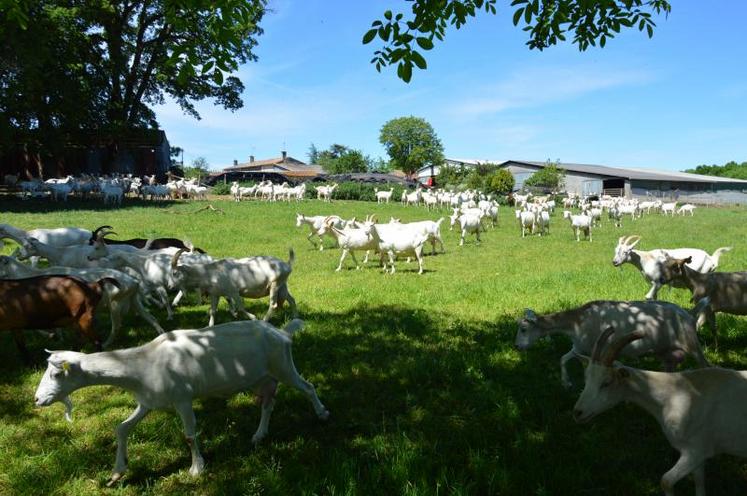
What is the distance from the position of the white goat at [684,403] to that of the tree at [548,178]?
181ft

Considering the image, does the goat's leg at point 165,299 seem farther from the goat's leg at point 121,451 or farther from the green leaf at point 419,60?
the green leaf at point 419,60

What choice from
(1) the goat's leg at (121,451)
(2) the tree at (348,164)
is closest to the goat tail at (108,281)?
(1) the goat's leg at (121,451)

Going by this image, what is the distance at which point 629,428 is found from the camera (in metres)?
4.56

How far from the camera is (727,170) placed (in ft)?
360

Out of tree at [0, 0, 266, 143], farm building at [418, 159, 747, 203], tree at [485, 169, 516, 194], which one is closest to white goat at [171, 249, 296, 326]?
tree at [0, 0, 266, 143]

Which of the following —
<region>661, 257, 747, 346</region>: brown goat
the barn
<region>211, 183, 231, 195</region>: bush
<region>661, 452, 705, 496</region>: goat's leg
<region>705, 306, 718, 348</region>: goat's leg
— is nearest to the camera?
<region>661, 452, 705, 496</region>: goat's leg

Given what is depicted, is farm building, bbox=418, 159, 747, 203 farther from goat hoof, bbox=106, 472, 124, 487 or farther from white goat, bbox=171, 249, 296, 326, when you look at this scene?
goat hoof, bbox=106, 472, 124, 487

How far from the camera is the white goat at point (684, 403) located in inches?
134

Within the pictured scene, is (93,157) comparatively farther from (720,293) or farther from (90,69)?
(720,293)

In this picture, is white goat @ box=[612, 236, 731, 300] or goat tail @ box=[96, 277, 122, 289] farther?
white goat @ box=[612, 236, 731, 300]

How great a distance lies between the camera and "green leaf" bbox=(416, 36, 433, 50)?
425cm

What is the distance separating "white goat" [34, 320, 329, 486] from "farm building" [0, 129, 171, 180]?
35.3 metres

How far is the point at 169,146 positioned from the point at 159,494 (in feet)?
203

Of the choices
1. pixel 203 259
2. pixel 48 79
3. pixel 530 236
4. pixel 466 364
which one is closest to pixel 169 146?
pixel 48 79
